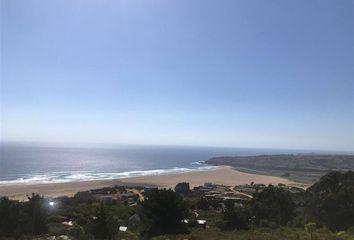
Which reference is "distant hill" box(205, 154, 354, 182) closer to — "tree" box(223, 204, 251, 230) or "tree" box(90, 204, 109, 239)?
"tree" box(223, 204, 251, 230)

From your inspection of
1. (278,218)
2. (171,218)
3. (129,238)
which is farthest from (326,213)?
(129,238)

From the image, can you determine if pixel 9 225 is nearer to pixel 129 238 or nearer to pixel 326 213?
pixel 129 238

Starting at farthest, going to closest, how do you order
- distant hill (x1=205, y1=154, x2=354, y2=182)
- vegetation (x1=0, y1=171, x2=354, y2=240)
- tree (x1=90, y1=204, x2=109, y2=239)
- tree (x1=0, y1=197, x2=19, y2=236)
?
distant hill (x1=205, y1=154, x2=354, y2=182) → tree (x1=0, y1=197, x2=19, y2=236) → vegetation (x1=0, y1=171, x2=354, y2=240) → tree (x1=90, y1=204, x2=109, y2=239)

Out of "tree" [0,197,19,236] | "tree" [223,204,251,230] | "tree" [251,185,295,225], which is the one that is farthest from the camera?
"tree" [251,185,295,225]

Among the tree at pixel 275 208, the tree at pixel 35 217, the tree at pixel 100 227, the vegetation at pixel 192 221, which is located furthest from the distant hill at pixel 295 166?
the tree at pixel 100 227

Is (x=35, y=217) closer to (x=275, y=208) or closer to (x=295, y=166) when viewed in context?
(x=275, y=208)

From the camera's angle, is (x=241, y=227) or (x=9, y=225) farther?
(x=241, y=227)

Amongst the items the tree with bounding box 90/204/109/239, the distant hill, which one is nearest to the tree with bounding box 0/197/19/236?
the tree with bounding box 90/204/109/239

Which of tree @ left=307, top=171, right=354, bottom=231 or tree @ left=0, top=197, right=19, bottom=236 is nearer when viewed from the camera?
tree @ left=0, top=197, right=19, bottom=236
